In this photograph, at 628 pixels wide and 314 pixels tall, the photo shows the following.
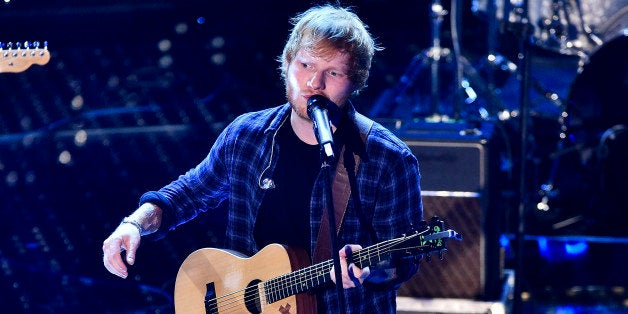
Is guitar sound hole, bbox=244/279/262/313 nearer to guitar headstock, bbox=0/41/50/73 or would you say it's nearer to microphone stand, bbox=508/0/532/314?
guitar headstock, bbox=0/41/50/73

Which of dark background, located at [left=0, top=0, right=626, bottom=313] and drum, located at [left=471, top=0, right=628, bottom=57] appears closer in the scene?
dark background, located at [left=0, top=0, right=626, bottom=313]

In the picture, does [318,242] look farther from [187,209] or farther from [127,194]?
[127,194]

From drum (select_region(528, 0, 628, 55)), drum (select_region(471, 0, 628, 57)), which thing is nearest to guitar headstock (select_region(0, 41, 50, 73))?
drum (select_region(471, 0, 628, 57))

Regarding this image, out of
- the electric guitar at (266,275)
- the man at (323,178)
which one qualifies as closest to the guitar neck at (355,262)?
the electric guitar at (266,275)

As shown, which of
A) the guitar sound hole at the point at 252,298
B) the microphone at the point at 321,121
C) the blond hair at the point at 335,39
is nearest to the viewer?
the microphone at the point at 321,121

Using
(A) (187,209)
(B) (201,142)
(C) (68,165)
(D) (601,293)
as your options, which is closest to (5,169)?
(C) (68,165)

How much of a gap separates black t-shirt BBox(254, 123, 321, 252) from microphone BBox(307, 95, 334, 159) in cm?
35

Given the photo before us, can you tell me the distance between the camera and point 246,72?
670 centimetres

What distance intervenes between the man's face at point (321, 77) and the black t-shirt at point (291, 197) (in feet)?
0.59

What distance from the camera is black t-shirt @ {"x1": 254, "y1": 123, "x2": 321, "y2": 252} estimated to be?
3002mm

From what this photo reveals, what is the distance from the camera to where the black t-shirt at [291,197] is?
118 inches

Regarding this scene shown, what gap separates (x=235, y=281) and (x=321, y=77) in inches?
32.8

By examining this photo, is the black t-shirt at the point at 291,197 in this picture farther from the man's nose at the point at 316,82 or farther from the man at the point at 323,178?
the man's nose at the point at 316,82

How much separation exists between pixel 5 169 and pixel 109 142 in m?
0.90
